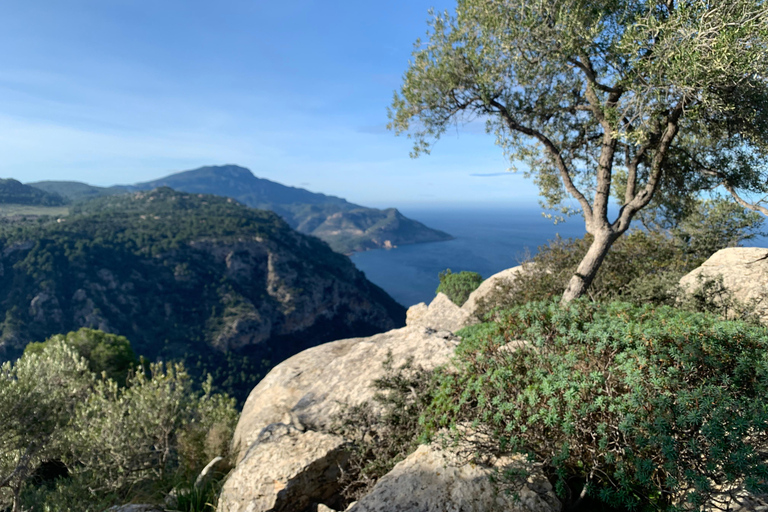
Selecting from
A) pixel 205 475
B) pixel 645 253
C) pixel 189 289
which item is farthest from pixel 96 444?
pixel 189 289

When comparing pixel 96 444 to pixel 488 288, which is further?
pixel 488 288

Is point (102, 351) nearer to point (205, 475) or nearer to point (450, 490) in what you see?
point (205, 475)

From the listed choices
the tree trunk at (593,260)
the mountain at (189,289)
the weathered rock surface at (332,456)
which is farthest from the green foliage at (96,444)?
the mountain at (189,289)

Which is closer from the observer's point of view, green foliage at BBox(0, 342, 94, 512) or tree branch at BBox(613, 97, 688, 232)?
tree branch at BBox(613, 97, 688, 232)

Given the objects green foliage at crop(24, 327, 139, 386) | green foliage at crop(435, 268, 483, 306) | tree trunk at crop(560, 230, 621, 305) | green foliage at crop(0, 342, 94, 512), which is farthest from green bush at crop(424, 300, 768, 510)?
green foliage at crop(24, 327, 139, 386)

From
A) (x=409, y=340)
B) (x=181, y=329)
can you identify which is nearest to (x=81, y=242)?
(x=181, y=329)

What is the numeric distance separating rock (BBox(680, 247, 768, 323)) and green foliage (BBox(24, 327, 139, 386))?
36819mm

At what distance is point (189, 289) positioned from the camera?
117 meters

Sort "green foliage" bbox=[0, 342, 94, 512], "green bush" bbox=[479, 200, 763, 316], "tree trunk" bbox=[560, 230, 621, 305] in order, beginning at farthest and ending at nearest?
"green bush" bbox=[479, 200, 763, 316] < "green foliage" bbox=[0, 342, 94, 512] < "tree trunk" bbox=[560, 230, 621, 305]

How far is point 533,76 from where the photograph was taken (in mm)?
9508

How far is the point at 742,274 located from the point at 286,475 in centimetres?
1121

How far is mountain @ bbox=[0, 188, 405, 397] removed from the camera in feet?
309

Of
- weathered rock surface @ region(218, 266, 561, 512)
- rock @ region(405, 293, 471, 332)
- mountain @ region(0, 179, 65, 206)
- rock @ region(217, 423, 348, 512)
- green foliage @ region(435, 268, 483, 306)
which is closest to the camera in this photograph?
weathered rock surface @ region(218, 266, 561, 512)

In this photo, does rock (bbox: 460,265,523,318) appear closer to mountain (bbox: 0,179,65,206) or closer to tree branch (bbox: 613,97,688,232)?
tree branch (bbox: 613,97,688,232)
